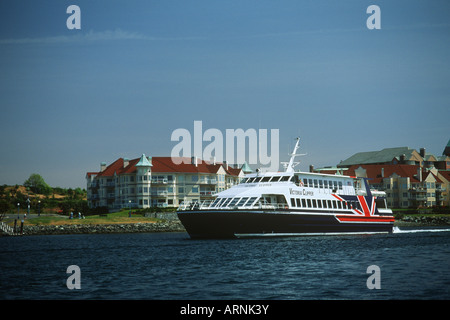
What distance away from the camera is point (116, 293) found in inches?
969

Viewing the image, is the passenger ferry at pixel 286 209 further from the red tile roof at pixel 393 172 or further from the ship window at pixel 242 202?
the red tile roof at pixel 393 172

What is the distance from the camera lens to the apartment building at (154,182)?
354ft

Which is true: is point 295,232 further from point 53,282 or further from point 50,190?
point 50,190

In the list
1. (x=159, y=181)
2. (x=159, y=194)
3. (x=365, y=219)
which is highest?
(x=159, y=181)

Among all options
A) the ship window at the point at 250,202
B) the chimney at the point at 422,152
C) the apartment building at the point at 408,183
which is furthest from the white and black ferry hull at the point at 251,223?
the chimney at the point at 422,152

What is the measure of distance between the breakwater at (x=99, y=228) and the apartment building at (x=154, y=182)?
20.1m

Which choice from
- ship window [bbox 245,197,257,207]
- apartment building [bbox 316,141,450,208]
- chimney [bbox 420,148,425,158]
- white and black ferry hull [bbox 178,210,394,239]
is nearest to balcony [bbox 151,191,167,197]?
apartment building [bbox 316,141,450,208]

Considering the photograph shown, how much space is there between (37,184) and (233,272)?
14912 centimetres

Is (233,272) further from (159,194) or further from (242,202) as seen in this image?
(159,194)

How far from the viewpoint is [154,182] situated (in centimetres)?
10838

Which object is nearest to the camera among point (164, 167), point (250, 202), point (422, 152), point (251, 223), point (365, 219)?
point (251, 223)

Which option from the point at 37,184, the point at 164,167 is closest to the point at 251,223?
the point at 164,167

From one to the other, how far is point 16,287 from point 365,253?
23660 mm

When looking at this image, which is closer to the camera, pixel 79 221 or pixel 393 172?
pixel 79 221
